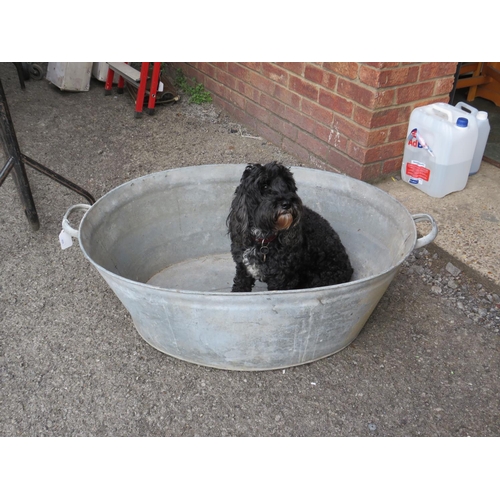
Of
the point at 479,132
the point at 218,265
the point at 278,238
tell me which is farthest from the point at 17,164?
the point at 479,132

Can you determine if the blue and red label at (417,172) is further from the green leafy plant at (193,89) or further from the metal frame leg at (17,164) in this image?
the green leafy plant at (193,89)

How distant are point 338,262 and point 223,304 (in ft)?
2.86

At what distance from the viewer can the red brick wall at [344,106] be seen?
137 inches

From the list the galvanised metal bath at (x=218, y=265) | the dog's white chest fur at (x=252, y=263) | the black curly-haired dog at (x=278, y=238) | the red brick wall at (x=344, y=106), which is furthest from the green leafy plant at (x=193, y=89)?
the dog's white chest fur at (x=252, y=263)

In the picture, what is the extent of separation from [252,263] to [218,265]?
0.91 meters

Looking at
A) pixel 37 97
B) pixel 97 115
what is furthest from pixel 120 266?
pixel 37 97

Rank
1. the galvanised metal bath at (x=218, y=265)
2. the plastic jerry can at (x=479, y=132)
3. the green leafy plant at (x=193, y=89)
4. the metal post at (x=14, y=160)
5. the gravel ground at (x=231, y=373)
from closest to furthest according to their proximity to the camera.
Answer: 1. the galvanised metal bath at (x=218, y=265)
2. the gravel ground at (x=231, y=373)
3. the metal post at (x=14, y=160)
4. the plastic jerry can at (x=479, y=132)
5. the green leafy plant at (x=193, y=89)

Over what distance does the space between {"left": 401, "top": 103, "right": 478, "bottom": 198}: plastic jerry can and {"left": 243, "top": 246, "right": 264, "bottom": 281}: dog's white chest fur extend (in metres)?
1.77

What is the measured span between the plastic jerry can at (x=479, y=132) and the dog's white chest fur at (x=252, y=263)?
2148 mm

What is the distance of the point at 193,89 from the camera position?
5.71 m

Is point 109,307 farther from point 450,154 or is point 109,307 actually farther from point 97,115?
point 97,115

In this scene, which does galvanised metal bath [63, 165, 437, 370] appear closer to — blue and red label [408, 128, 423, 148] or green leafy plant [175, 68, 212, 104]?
blue and red label [408, 128, 423, 148]

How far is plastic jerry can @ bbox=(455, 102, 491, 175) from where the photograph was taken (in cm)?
365

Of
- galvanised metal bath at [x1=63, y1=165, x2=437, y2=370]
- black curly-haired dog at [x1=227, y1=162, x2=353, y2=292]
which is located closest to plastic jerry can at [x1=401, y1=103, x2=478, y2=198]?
galvanised metal bath at [x1=63, y1=165, x2=437, y2=370]
